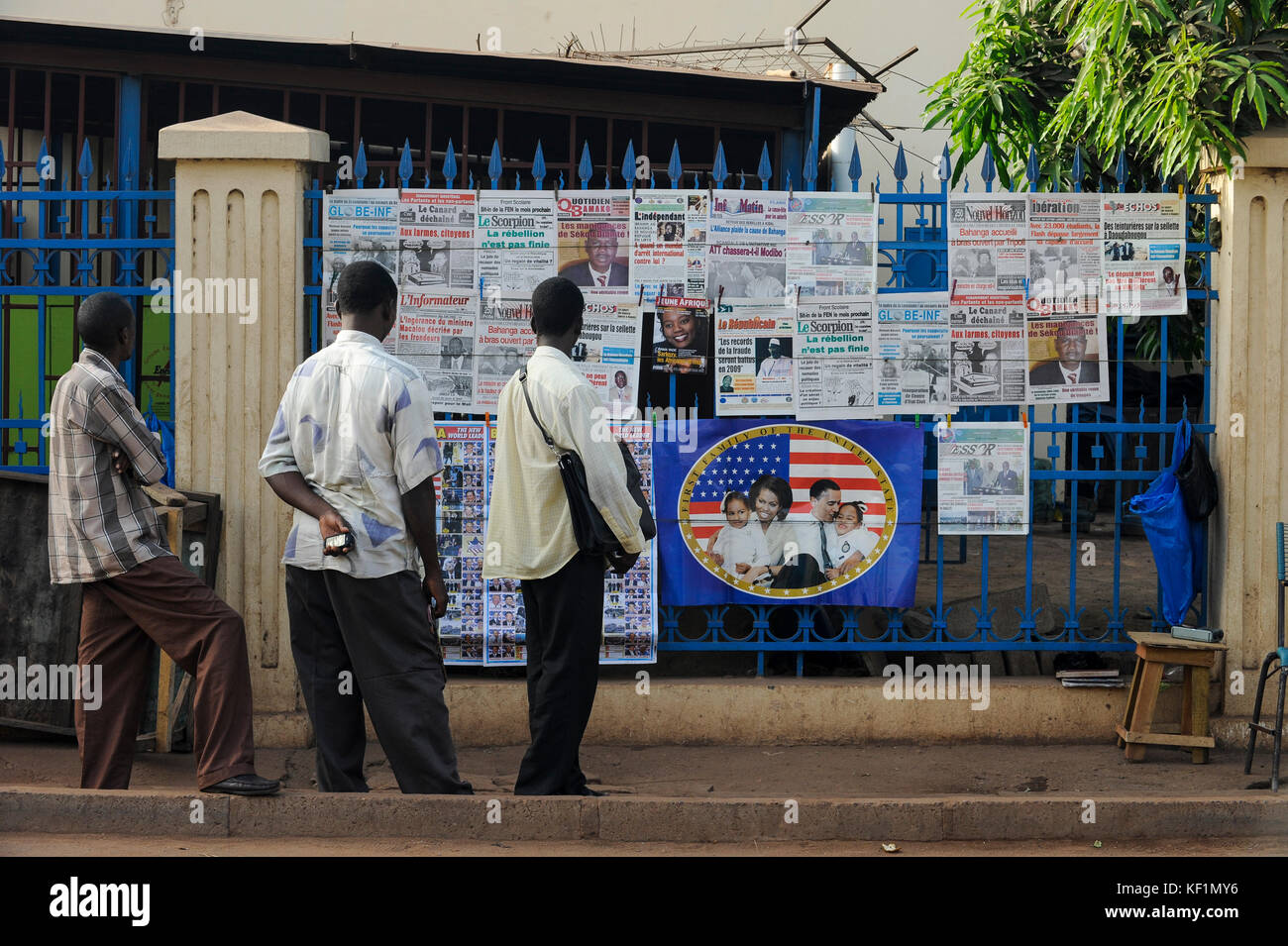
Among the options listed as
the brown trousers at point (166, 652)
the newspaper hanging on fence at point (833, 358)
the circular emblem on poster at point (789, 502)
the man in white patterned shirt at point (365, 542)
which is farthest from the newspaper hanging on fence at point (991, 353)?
the brown trousers at point (166, 652)

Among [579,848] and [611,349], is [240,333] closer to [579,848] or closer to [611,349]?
[611,349]

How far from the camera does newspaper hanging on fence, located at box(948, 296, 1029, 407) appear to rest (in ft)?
18.0

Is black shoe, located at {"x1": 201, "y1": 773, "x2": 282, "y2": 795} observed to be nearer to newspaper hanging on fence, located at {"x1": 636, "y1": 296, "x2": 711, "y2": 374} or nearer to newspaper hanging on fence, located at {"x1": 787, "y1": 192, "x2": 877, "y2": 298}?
newspaper hanging on fence, located at {"x1": 636, "y1": 296, "x2": 711, "y2": 374}

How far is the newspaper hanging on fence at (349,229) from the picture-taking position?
5.41 metres

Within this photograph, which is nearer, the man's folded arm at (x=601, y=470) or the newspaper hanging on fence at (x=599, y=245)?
the man's folded arm at (x=601, y=470)

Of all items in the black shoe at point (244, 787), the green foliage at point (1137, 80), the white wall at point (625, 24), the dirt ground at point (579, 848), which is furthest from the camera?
the white wall at point (625, 24)

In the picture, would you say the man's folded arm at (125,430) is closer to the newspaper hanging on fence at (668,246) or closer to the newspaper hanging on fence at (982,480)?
the newspaper hanging on fence at (668,246)

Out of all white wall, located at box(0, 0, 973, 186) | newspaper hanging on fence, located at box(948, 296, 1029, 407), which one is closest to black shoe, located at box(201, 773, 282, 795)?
newspaper hanging on fence, located at box(948, 296, 1029, 407)

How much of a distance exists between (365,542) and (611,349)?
169 cm

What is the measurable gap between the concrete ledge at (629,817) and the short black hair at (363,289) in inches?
65.9

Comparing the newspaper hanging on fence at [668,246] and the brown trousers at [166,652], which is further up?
the newspaper hanging on fence at [668,246]

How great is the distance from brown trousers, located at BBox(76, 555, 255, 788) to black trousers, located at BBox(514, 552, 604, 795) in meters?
0.99

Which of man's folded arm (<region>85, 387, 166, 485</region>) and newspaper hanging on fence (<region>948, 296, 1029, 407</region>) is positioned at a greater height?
newspaper hanging on fence (<region>948, 296, 1029, 407</region>)

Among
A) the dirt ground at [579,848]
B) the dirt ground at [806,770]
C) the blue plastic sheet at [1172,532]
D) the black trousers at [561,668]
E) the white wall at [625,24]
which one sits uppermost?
the white wall at [625,24]
